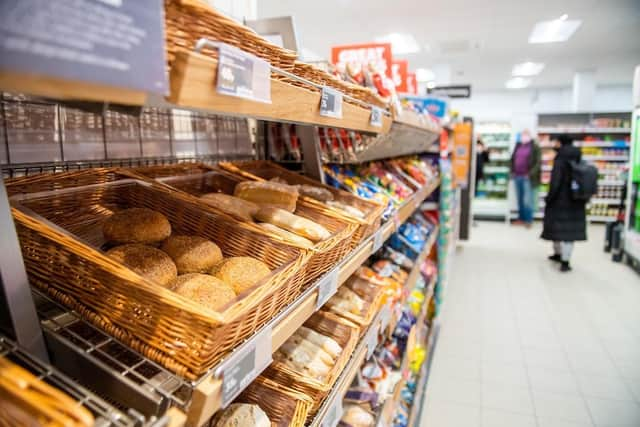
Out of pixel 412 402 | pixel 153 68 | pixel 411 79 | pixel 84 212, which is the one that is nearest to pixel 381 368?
pixel 412 402

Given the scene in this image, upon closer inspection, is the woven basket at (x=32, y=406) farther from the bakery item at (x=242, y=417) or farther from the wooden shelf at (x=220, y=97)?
the bakery item at (x=242, y=417)

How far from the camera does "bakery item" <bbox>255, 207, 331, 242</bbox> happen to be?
1154mm

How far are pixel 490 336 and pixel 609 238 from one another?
378 centimetres

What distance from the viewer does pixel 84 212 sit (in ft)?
3.32

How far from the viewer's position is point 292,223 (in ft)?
3.84

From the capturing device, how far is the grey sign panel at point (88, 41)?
337mm

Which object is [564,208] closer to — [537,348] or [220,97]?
[537,348]

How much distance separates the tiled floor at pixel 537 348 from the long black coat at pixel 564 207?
1.49 ft

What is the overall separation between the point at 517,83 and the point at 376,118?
42.3 ft

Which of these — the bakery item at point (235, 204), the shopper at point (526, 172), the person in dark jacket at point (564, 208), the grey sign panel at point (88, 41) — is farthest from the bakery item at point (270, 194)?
the shopper at point (526, 172)

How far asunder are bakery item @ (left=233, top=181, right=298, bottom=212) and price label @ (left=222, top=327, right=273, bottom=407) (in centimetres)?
55

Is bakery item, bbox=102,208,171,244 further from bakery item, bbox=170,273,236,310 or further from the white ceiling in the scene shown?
the white ceiling

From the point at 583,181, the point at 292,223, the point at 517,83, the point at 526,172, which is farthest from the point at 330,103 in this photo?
the point at 517,83

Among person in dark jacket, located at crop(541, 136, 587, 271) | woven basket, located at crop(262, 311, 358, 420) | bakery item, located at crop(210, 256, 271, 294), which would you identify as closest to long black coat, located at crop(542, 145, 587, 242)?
person in dark jacket, located at crop(541, 136, 587, 271)
